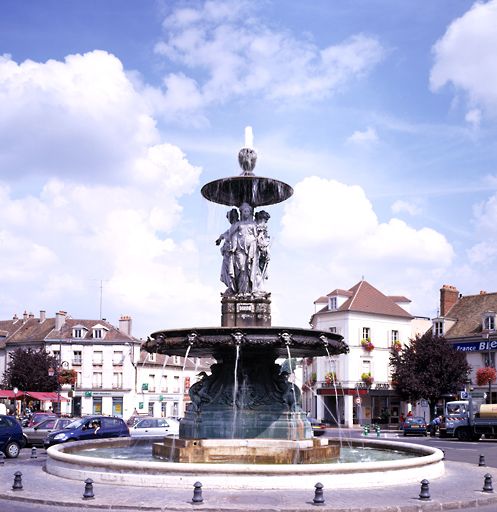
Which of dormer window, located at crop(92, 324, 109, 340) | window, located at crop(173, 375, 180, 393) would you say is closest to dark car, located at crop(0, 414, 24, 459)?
dormer window, located at crop(92, 324, 109, 340)

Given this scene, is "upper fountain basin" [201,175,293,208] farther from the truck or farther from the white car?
the truck

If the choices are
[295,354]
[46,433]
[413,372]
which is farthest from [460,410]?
[295,354]

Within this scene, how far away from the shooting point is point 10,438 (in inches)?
877

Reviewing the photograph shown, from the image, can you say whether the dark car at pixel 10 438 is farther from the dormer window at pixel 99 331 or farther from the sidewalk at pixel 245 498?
the dormer window at pixel 99 331

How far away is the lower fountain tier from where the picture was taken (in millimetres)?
14984

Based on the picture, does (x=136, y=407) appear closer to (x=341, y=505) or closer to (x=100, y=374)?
(x=100, y=374)

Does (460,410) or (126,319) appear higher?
(126,319)

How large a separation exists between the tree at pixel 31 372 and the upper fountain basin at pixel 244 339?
50468 mm

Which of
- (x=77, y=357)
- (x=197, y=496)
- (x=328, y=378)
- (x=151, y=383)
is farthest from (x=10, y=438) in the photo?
(x=151, y=383)

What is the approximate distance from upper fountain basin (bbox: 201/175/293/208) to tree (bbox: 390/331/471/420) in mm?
37119

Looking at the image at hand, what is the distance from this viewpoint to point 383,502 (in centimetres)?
1188

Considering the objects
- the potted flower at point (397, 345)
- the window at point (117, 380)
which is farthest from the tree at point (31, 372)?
the potted flower at point (397, 345)

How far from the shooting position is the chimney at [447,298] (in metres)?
63.6

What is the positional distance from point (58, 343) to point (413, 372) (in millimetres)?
35192
